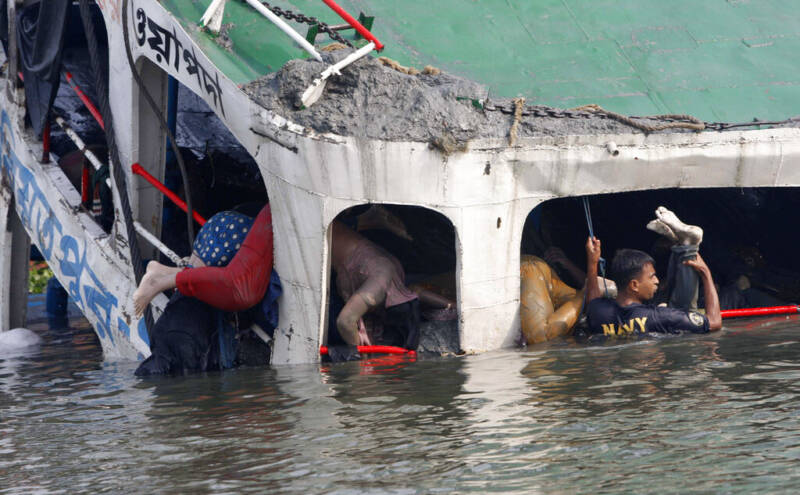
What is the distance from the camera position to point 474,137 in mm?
7223

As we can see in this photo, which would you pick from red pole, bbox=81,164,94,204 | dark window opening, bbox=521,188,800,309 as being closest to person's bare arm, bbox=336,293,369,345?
Result: dark window opening, bbox=521,188,800,309

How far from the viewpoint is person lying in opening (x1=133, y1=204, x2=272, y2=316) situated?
7.52m

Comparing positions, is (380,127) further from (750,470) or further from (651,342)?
(750,470)

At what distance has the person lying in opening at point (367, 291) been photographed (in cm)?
750

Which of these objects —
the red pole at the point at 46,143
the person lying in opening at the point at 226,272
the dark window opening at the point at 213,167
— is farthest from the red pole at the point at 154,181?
the red pole at the point at 46,143

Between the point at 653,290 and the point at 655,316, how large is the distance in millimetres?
267

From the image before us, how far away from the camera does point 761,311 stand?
28.0 ft

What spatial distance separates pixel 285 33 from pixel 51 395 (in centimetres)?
323

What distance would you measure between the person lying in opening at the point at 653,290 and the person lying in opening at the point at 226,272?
8.13 ft

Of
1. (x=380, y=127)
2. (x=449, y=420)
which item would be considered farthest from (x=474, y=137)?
(x=449, y=420)

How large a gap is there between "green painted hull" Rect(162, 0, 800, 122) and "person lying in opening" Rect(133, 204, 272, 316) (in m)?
1.25

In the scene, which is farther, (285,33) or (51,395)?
(285,33)

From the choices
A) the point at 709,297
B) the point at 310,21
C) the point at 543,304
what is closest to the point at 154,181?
the point at 310,21

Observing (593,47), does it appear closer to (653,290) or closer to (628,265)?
(628,265)
